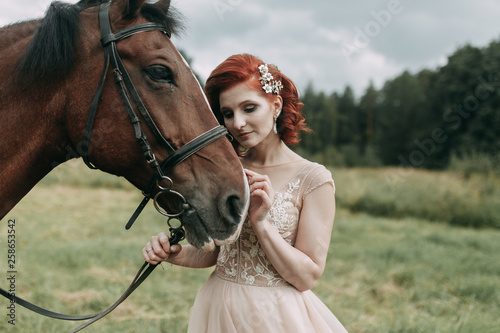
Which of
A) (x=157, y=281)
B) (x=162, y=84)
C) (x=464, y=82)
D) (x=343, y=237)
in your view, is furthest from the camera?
(x=464, y=82)

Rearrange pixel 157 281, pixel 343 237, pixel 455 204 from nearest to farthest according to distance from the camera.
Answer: pixel 157 281 < pixel 343 237 < pixel 455 204

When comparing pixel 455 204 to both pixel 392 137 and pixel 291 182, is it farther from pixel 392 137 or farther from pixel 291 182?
pixel 392 137

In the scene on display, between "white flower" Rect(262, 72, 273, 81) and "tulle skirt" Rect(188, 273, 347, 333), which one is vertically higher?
"white flower" Rect(262, 72, 273, 81)

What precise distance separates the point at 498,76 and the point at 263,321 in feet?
87.3

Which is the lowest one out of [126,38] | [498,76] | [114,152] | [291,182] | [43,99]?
[291,182]

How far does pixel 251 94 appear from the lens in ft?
6.03

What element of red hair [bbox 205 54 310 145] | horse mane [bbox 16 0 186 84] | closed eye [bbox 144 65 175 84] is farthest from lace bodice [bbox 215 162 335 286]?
horse mane [bbox 16 0 186 84]

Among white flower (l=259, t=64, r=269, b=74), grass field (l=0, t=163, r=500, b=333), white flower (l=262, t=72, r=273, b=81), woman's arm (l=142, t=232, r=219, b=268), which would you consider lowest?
grass field (l=0, t=163, r=500, b=333)

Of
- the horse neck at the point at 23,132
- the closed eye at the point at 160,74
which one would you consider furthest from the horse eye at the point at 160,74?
the horse neck at the point at 23,132

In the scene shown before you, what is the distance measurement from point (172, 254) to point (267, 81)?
97cm

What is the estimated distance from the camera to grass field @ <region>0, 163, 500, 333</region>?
13.2 feet

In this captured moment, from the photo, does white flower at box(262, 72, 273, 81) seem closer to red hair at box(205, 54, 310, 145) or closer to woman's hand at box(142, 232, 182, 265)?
red hair at box(205, 54, 310, 145)

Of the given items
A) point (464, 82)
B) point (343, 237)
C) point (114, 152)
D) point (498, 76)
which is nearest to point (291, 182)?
point (114, 152)

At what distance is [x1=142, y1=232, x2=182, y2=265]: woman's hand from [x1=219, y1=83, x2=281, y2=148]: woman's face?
0.60m
